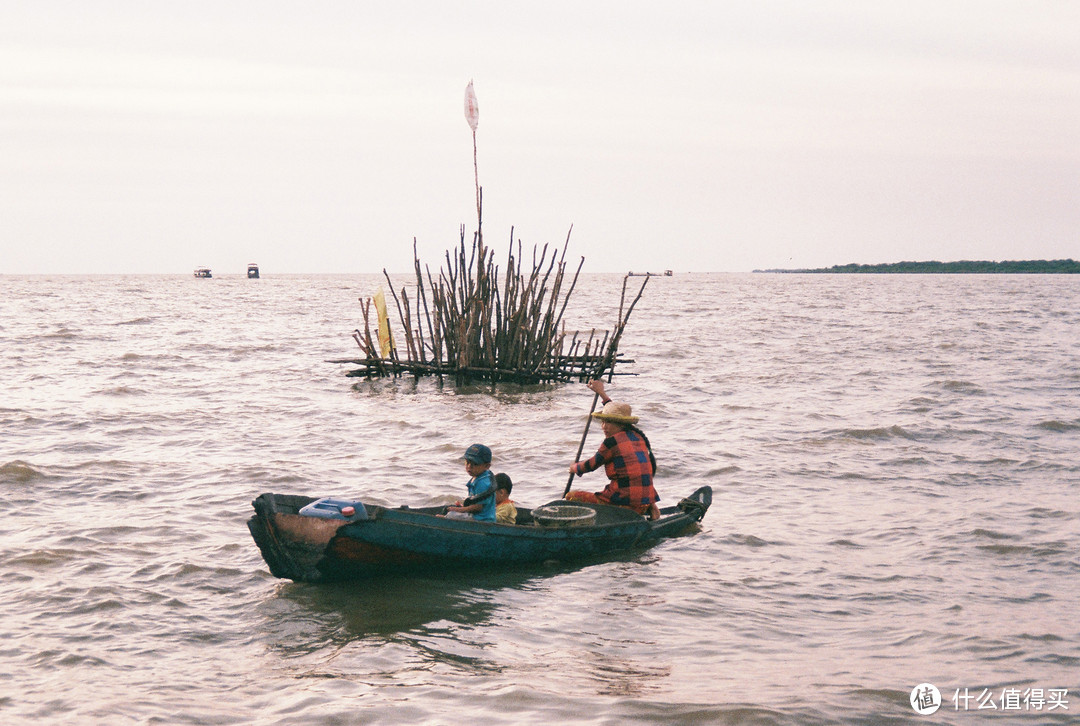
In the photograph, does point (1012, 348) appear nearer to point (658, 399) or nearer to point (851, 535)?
point (658, 399)

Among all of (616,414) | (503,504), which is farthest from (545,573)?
(616,414)

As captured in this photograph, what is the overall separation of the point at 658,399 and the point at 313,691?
13.0 meters

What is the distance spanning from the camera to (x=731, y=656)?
18.6 ft

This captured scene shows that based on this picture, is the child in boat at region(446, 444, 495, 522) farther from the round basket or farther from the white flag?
the white flag

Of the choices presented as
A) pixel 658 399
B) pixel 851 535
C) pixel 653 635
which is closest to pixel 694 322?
pixel 658 399

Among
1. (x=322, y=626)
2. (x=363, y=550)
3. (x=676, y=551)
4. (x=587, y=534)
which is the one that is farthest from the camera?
(x=676, y=551)

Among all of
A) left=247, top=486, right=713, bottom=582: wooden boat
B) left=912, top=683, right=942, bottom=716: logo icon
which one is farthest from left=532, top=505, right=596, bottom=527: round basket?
left=912, top=683, right=942, bottom=716: logo icon

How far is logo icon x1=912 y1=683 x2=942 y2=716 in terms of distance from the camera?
4969 mm

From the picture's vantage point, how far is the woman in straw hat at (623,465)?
810cm

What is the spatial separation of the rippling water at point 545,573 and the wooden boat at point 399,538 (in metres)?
0.16

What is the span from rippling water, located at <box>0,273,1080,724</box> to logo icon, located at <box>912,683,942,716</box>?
0.05 m

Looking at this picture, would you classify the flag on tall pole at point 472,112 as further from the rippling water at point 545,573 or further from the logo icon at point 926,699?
the logo icon at point 926,699

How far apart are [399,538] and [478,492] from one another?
846 millimetres

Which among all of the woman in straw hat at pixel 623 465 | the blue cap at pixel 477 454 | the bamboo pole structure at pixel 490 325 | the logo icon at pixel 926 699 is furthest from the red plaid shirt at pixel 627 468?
the bamboo pole structure at pixel 490 325
